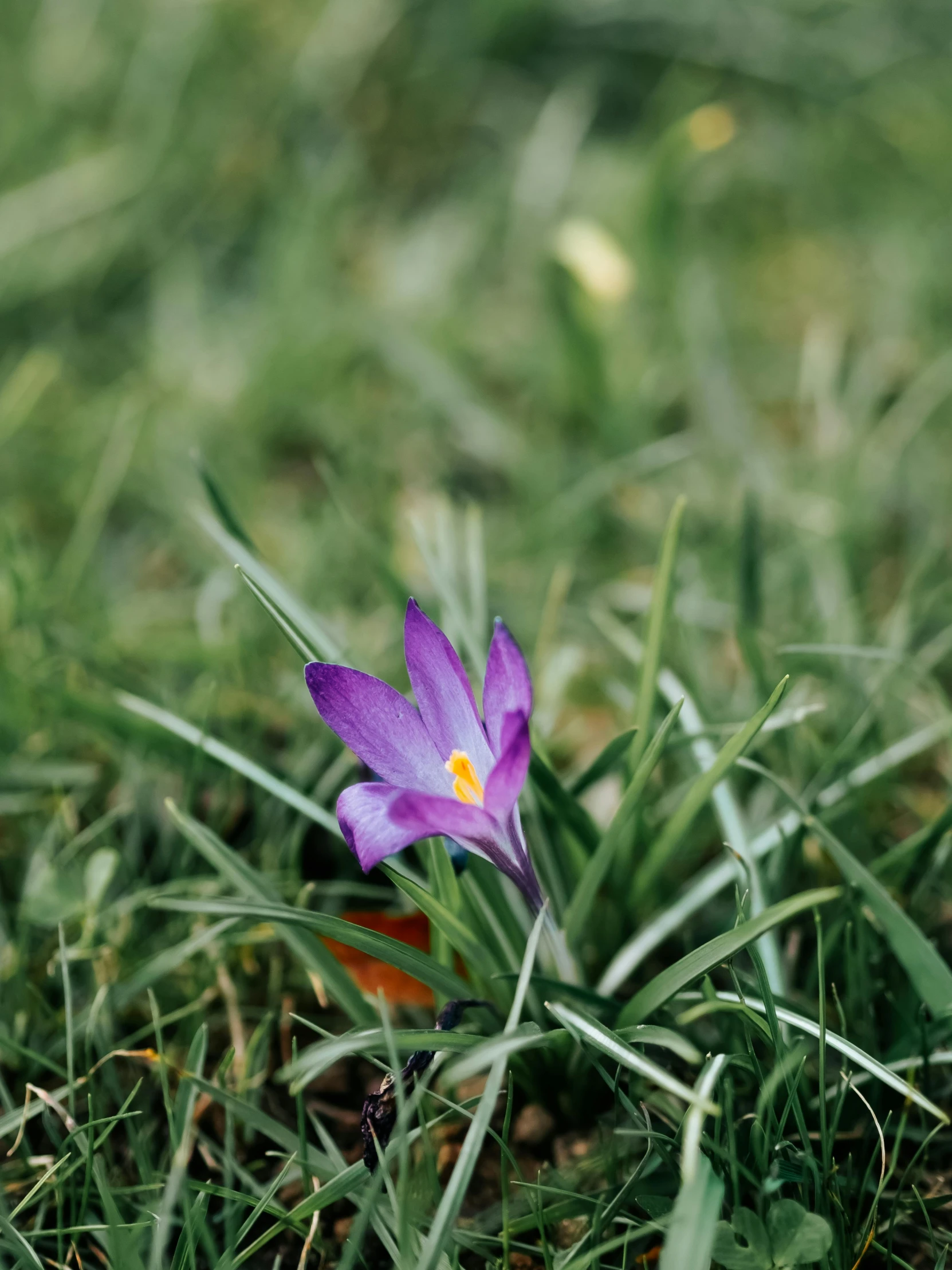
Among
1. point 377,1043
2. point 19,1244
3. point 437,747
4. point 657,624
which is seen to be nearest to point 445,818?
point 437,747

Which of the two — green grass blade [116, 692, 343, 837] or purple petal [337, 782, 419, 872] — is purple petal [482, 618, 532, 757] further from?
green grass blade [116, 692, 343, 837]

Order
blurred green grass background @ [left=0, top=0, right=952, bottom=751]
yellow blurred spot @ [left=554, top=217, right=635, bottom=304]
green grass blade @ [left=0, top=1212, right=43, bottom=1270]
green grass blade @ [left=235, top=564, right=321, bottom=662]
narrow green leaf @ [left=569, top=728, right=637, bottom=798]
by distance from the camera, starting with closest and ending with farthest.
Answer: green grass blade @ [left=0, top=1212, right=43, bottom=1270], green grass blade @ [left=235, top=564, right=321, bottom=662], narrow green leaf @ [left=569, top=728, right=637, bottom=798], blurred green grass background @ [left=0, top=0, right=952, bottom=751], yellow blurred spot @ [left=554, top=217, right=635, bottom=304]

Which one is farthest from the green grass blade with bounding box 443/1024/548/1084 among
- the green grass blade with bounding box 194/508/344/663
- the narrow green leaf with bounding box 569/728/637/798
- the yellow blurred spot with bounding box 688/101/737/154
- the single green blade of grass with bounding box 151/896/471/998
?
the yellow blurred spot with bounding box 688/101/737/154

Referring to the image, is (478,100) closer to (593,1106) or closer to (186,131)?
(186,131)

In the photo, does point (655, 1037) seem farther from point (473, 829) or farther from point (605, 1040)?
point (473, 829)

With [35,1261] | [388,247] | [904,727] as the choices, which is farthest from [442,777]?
[388,247]

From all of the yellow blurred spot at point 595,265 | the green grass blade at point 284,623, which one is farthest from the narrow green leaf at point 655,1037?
the yellow blurred spot at point 595,265
